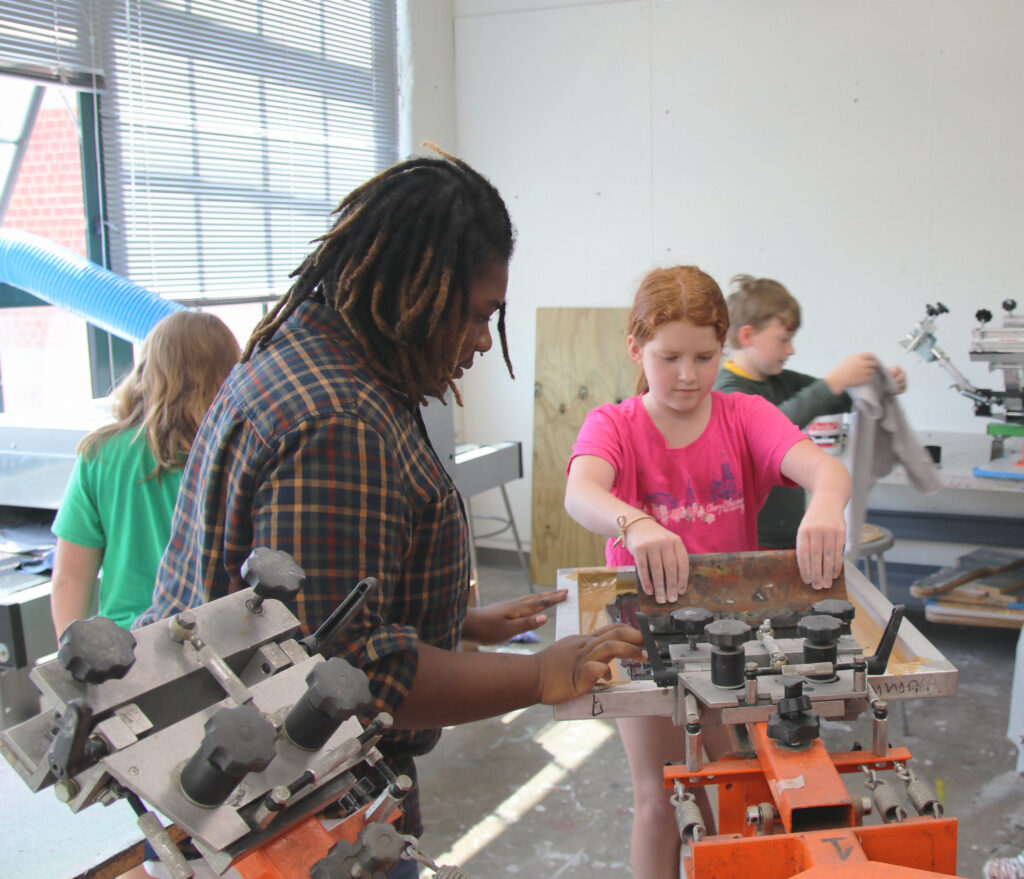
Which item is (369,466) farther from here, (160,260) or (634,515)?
(160,260)

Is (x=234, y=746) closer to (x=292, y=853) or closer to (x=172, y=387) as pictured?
(x=292, y=853)

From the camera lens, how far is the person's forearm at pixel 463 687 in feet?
3.08

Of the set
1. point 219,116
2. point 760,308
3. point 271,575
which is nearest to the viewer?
point 271,575

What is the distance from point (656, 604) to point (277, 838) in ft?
2.31

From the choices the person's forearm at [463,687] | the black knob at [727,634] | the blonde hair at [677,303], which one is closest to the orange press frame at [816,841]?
the black knob at [727,634]

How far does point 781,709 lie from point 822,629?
112 millimetres

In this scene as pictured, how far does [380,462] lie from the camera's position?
87 centimetres

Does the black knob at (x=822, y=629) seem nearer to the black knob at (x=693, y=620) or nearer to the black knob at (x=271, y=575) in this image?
the black knob at (x=693, y=620)

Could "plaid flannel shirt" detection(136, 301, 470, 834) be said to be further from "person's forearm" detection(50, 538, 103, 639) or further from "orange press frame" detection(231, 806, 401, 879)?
"person's forearm" detection(50, 538, 103, 639)

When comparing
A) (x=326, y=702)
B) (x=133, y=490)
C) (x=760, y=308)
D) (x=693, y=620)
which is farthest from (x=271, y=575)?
(x=760, y=308)

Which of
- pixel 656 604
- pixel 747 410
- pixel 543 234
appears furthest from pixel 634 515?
pixel 543 234

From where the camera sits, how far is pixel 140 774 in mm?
603

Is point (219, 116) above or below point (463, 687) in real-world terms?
above

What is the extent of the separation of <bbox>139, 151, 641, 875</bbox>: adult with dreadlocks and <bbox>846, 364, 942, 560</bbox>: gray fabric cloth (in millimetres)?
930
